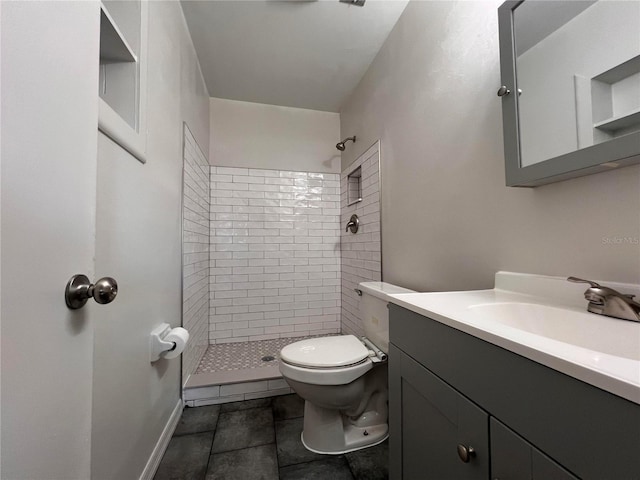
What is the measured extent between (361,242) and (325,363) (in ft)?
3.68

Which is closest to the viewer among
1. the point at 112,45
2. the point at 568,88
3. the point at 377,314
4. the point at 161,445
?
the point at 568,88

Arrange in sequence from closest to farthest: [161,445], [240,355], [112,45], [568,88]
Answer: [568,88] → [112,45] → [161,445] → [240,355]

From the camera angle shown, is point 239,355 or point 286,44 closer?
point 286,44

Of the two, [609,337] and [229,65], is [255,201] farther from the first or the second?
[609,337]

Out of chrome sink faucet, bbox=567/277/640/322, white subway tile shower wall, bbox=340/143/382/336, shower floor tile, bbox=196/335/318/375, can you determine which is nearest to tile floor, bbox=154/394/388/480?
shower floor tile, bbox=196/335/318/375

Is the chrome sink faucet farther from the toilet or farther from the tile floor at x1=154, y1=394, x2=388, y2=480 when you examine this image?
the tile floor at x1=154, y1=394, x2=388, y2=480

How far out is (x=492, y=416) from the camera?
0.50m

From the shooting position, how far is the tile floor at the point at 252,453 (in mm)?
1146

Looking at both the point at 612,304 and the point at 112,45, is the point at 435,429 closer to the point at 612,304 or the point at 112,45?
the point at 612,304

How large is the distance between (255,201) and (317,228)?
2.11 feet

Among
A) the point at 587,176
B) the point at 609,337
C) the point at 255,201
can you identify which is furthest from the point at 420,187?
the point at 255,201

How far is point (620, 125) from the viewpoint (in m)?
0.62

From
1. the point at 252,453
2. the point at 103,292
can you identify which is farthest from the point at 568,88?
the point at 252,453

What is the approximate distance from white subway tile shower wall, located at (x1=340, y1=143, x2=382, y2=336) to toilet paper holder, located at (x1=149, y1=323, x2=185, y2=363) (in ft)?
4.03
